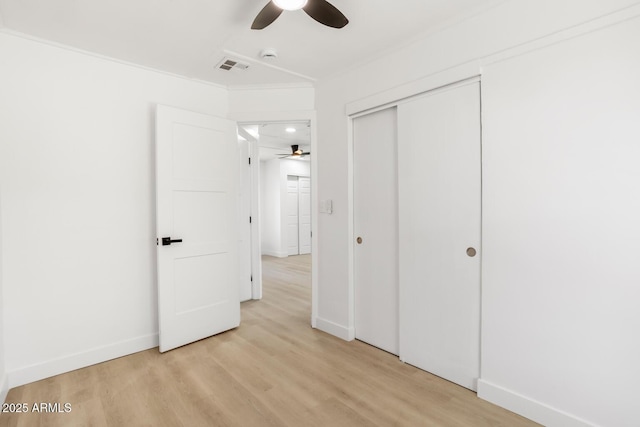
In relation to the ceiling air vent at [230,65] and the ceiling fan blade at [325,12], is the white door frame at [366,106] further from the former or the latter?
the ceiling air vent at [230,65]

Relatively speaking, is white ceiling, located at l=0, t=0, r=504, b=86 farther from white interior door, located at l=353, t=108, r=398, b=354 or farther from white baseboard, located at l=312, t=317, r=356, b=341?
white baseboard, located at l=312, t=317, r=356, b=341

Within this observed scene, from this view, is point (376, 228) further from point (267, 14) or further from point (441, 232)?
point (267, 14)

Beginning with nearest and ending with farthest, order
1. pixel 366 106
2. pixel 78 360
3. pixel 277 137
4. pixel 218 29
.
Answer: pixel 218 29 → pixel 78 360 → pixel 366 106 → pixel 277 137

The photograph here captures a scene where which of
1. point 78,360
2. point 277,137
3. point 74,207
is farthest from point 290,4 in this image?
point 277,137

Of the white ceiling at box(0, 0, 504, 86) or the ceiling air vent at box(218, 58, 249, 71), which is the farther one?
the ceiling air vent at box(218, 58, 249, 71)

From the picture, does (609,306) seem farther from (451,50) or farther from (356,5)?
(356,5)

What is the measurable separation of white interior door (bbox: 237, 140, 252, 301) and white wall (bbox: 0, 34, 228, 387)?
4.62ft

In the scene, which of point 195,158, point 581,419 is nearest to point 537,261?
point 581,419

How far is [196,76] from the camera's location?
121 inches

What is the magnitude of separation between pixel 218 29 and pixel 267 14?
701 mm

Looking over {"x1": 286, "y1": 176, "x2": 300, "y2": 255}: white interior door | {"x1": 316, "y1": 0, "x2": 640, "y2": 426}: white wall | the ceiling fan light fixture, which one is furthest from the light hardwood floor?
{"x1": 286, "y1": 176, "x2": 300, "y2": 255}: white interior door

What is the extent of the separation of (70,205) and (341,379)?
2511mm

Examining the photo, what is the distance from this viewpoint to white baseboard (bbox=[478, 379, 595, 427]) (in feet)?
5.58

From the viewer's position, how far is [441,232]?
228 cm
